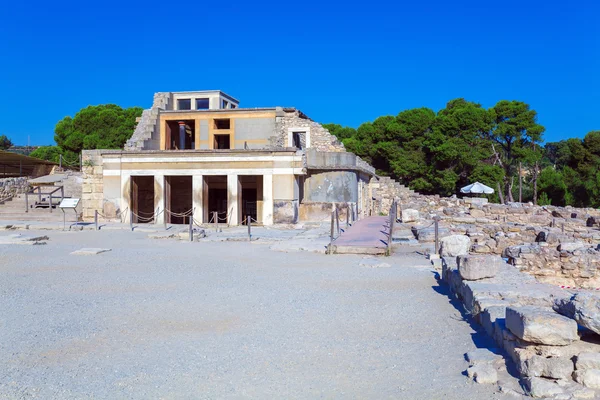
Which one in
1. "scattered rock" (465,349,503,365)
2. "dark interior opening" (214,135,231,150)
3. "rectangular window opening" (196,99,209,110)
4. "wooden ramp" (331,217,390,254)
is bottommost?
"scattered rock" (465,349,503,365)

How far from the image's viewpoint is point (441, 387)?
15.6 ft

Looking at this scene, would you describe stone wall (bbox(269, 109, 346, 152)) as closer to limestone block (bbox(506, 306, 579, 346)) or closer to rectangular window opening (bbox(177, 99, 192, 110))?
rectangular window opening (bbox(177, 99, 192, 110))

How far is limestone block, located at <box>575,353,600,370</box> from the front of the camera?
4.43 metres

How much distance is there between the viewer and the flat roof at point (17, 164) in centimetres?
3558

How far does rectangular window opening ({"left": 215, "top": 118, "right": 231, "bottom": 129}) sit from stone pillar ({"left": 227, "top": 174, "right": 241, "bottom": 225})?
582cm

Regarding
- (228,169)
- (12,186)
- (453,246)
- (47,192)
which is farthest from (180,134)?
(453,246)

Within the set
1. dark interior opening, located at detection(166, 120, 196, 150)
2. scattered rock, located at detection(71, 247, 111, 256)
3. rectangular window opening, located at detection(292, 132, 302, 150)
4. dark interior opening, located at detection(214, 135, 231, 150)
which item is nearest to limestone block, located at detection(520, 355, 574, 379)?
scattered rock, located at detection(71, 247, 111, 256)

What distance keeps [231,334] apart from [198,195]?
18502 mm

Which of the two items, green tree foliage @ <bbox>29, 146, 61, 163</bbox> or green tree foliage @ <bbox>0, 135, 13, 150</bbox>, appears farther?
green tree foliage @ <bbox>0, 135, 13, 150</bbox>

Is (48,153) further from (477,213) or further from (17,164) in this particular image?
(477,213)

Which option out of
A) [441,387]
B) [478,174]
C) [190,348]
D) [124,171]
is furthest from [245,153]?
[478,174]

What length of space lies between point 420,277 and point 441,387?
6.21 meters

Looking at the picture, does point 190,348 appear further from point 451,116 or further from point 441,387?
point 451,116

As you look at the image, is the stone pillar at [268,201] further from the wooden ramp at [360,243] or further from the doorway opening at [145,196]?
the doorway opening at [145,196]
